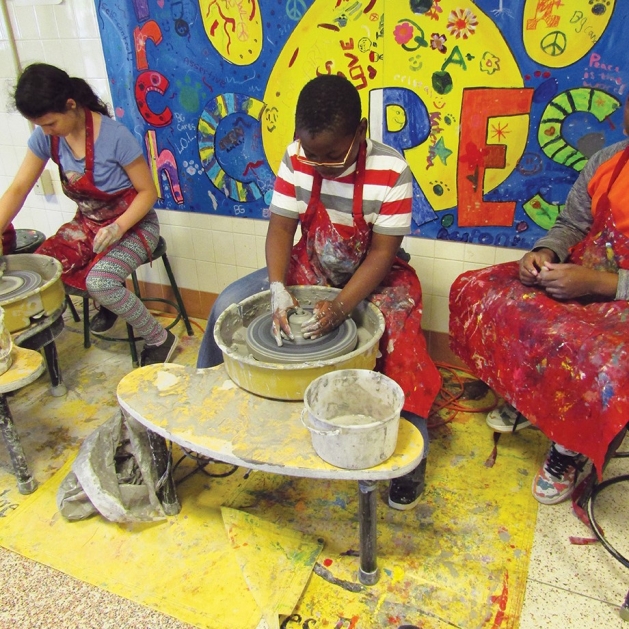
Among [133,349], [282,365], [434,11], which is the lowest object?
[133,349]

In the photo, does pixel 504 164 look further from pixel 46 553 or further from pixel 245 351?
pixel 46 553

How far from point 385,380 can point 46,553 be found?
134 cm

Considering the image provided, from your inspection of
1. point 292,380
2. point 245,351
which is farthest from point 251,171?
point 292,380

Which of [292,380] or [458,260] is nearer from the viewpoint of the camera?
[292,380]

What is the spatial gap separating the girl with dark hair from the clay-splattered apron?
4.93 ft

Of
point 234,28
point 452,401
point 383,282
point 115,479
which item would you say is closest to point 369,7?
point 234,28

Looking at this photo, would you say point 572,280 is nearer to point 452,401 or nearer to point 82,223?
point 452,401

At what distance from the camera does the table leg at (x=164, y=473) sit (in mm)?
1873

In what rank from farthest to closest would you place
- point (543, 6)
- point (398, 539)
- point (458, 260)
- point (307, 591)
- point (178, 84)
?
point (178, 84)
point (458, 260)
point (543, 6)
point (398, 539)
point (307, 591)

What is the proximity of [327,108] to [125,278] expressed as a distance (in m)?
1.40

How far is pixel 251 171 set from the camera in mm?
2871

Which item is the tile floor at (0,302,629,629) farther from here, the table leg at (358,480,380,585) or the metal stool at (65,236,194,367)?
the metal stool at (65,236,194,367)

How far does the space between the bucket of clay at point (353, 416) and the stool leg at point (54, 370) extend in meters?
1.59

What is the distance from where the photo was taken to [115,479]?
1929 millimetres
